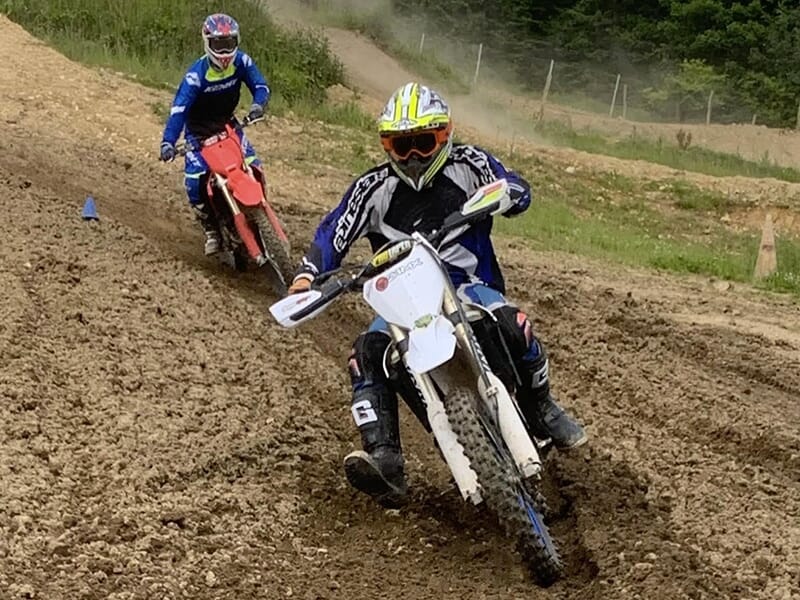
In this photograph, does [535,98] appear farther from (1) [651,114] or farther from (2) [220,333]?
(2) [220,333]

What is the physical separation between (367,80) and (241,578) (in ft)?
91.3

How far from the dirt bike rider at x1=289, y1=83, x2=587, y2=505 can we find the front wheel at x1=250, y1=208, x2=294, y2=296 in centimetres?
296

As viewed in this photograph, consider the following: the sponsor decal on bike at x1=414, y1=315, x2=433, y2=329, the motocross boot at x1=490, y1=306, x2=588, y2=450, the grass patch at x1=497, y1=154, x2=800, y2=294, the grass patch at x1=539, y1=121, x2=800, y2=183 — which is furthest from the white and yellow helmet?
the grass patch at x1=539, y1=121, x2=800, y2=183

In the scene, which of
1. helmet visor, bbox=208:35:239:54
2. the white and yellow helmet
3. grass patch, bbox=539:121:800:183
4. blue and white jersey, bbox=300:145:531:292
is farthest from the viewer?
grass patch, bbox=539:121:800:183

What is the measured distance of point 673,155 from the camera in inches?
994

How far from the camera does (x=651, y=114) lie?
39.9 meters

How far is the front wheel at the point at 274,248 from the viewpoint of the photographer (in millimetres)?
8656

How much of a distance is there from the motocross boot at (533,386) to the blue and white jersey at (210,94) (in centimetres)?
488

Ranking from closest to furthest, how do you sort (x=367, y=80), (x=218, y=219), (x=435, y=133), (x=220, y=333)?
1. (x=435, y=133)
2. (x=220, y=333)
3. (x=218, y=219)
4. (x=367, y=80)

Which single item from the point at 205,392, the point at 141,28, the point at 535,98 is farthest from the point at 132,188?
the point at 535,98

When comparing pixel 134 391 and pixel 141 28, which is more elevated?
pixel 134 391

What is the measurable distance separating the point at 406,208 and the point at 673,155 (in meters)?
20.7

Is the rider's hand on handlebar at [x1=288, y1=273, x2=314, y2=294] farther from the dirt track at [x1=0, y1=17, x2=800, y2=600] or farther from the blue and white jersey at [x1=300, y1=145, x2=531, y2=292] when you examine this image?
the dirt track at [x1=0, y1=17, x2=800, y2=600]

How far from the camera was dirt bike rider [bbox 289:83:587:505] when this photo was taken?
513 cm
